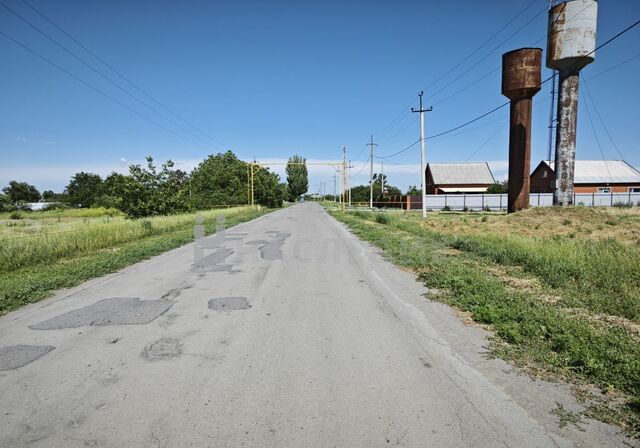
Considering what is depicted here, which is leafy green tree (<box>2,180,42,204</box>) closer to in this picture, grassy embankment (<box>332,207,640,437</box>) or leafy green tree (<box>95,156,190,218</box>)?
leafy green tree (<box>95,156,190,218</box>)

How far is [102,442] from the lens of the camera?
2652 millimetres

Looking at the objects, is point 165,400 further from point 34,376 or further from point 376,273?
point 376,273

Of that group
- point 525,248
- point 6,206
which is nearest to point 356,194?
point 6,206

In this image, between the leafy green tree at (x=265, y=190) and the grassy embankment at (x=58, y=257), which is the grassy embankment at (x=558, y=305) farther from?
the leafy green tree at (x=265, y=190)

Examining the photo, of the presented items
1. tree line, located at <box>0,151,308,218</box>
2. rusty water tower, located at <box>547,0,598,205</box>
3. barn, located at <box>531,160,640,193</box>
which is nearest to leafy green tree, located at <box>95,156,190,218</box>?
tree line, located at <box>0,151,308,218</box>

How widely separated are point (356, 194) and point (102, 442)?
9452 centimetres

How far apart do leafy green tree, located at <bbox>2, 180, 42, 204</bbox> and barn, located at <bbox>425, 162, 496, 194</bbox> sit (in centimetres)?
9522

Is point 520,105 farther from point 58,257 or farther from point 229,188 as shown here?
point 229,188

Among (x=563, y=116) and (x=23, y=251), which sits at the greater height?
(x=563, y=116)

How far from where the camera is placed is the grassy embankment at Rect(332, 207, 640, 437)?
3.46m

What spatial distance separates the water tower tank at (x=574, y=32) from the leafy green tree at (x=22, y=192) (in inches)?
4274

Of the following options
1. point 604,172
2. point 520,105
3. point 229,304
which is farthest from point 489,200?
point 229,304

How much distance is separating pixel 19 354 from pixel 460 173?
69.5 metres

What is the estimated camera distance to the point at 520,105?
23.7 meters
